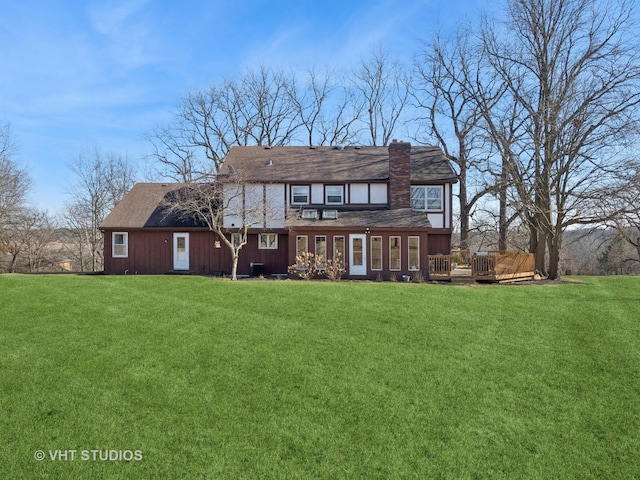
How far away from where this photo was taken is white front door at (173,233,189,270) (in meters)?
23.1

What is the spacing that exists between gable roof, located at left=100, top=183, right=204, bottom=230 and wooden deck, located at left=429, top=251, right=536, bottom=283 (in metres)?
12.3

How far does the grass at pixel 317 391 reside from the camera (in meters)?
4.76

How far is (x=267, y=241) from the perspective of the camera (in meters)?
22.9

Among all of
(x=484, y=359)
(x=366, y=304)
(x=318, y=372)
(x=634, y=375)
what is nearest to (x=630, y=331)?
(x=634, y=375)

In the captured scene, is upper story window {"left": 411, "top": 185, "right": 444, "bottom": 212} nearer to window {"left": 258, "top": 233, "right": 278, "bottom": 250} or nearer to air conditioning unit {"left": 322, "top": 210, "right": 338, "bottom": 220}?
air conditioning unit {"left": 322, "top": 210, "right": 338, "bottom": 220}

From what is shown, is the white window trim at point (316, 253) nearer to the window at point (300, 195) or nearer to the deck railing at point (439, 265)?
the window at point (300, 195)

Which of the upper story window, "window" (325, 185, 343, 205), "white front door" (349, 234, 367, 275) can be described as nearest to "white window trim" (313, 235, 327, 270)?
"white front door" (349, 234, 367, 275)

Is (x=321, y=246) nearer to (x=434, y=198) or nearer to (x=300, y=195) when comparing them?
(x=300, y=195)

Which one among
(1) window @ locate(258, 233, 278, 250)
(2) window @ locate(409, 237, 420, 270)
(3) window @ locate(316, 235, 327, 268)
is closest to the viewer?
(2) window @ locate(409, 237, 420, 270)

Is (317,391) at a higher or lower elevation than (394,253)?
lower

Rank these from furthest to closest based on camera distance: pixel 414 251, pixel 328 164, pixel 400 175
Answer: pixel 328 164
pixel 400 175
pixel 414 251

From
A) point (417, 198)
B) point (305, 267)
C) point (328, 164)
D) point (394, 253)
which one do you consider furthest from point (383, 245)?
point (328, 164)

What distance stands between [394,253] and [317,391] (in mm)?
14379

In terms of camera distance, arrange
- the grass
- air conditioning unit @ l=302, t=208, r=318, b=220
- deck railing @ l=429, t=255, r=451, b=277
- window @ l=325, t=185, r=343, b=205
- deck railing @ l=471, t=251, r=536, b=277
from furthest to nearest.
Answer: window @ l=325, t=185, r=343, b=205 < air conditioning unit @ l=302, t=208, r=318, b=220 < deck railing @ l=429, t=255, r=451, b=277 < deck railing @ l=471, t=251, r=536, b=277 < the grass
